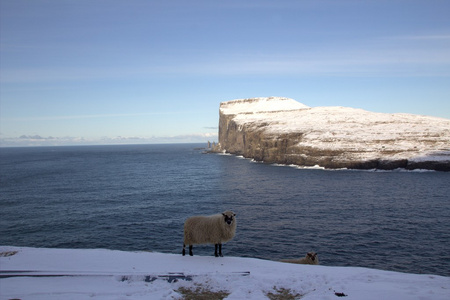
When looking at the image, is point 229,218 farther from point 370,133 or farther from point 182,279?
point 370,133

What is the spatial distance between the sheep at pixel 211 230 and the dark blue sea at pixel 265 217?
863 centimetres

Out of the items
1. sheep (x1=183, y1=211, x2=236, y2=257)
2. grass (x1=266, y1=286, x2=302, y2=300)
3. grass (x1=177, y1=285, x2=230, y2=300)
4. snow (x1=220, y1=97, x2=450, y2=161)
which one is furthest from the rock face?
grass (x1=177, y1=285, x2=230, y2=300)

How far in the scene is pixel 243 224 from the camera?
33344mm

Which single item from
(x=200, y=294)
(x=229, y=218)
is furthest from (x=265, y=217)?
(x=200, y=294)

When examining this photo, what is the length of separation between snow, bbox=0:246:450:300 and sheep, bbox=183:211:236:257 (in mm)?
1854

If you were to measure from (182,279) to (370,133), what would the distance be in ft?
340

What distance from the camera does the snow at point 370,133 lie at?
3396 inches

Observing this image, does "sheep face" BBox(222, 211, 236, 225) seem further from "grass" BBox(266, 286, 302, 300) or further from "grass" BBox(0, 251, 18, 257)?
"grass" BBox(0, 251, 18, 257)

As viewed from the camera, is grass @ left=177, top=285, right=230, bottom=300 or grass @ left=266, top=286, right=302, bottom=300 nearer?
grass @ left=177, top=285, right=230, bottom=300

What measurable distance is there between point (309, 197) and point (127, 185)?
36.5 metres

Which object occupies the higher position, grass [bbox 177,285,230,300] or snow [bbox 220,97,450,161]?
snow [bbox 220,97,450,161]

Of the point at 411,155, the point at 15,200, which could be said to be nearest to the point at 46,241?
the point at 15,200

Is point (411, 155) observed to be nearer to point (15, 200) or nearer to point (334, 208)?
point (334, 208)

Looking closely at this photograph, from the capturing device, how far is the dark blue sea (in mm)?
25291
